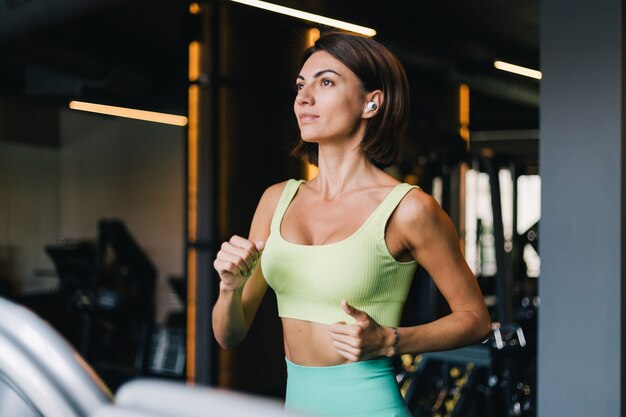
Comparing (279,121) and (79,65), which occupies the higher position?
(79,65)

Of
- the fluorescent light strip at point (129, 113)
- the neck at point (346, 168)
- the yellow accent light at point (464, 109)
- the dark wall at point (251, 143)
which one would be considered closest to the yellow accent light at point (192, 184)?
the dark wall at point (251, 143)

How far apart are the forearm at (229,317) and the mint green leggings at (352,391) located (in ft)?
0.55

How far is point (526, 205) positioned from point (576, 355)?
1181cm

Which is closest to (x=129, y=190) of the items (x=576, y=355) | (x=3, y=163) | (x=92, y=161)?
(x=92, y=161)

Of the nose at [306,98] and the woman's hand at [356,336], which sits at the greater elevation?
the nose at [306,98]

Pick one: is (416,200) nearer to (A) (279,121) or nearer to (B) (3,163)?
(A) (279,121)

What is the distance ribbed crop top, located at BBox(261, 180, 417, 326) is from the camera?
4.09 feet

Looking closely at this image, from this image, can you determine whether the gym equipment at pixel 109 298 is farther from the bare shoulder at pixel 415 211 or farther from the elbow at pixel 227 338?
the bare shoulder at pixel 415 211

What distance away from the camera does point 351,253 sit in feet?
4.09

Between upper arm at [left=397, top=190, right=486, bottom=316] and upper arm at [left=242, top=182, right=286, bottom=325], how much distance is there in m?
0.28

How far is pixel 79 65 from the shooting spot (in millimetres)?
5508

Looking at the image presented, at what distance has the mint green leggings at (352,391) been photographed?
1.25m

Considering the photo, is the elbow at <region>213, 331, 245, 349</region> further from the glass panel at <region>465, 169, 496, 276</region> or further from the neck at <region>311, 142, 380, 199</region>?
the glass panel at <region>465, 169, 496, 276</region>

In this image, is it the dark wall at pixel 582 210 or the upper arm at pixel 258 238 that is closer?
the upper arm at pixel 258 238
